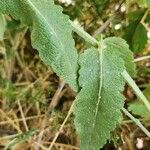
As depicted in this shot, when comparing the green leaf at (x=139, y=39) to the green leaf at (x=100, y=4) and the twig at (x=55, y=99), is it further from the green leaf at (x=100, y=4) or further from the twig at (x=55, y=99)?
the twig at (x=55, y=99)

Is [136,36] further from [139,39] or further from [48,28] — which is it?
[48,28]

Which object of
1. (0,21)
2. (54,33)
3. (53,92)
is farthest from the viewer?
(53,92)

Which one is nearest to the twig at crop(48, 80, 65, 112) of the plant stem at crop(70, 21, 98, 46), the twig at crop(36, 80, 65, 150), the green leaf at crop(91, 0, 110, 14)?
the twig at crop(36, 80, 65, 150)

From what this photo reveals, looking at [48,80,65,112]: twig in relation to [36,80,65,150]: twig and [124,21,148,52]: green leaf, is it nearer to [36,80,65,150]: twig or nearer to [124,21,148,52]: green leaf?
[36,80,65,150]: twig

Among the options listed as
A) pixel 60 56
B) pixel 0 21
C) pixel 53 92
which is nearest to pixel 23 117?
pixel 53 92

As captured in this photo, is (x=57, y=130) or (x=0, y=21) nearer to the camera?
(x=0, y=21)

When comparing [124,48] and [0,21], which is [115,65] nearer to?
[124,48]

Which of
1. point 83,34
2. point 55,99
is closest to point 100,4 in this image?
point 55,99
